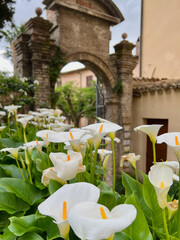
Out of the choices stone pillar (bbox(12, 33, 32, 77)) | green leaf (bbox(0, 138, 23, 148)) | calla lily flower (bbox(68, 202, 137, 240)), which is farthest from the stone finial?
calla lily flower (bbox(68, 202, 137, 240))

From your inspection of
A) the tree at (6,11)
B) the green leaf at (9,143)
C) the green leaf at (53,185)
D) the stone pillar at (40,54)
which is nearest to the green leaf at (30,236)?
the green leaf at (53,185)

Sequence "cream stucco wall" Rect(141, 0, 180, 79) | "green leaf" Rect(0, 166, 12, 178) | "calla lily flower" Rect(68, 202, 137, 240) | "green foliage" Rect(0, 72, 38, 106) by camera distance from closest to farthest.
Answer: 1. "calla lily flower" Rect(68, 202, 137, 240)
2. "green leaf" Rect(0, 166, 12, 178)
3. "green foliage" Rect(0, 72, 38, 106)
4. "cream stucco wall" Rect(141, 0, 180, 79)

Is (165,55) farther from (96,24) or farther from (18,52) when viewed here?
(18,52)

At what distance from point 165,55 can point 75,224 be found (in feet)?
26.5

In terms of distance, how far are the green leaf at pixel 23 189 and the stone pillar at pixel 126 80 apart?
5.89 metres

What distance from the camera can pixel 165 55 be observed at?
7.43 meters


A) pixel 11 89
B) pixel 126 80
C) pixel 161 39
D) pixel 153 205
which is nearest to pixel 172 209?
pixel 153 205

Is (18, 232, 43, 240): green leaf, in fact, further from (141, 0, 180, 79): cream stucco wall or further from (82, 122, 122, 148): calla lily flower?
(141, 0, 180, 79): cream stucco wall

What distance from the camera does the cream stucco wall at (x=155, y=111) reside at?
5.62 meters

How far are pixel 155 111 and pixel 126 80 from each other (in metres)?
1.38

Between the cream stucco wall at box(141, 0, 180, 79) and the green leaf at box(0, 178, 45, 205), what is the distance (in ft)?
24.4

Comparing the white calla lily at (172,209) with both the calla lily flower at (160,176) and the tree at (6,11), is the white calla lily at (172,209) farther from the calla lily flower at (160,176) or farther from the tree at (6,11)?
the tree at (6,11)

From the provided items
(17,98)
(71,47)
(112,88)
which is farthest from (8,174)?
(112,88)

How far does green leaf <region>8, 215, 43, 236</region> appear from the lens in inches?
20.6
